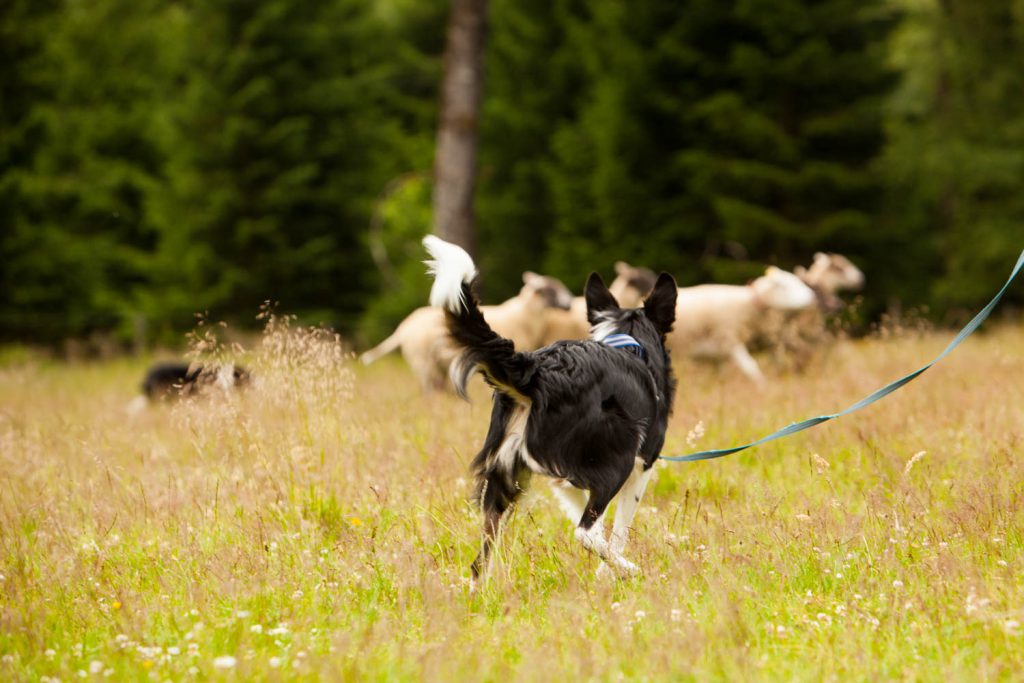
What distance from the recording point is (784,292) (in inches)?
432

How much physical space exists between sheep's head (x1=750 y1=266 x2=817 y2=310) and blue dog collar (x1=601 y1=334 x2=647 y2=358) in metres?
6.35

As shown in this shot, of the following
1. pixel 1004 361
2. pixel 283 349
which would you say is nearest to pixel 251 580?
pixel 283 349

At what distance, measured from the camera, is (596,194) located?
19.3 metres

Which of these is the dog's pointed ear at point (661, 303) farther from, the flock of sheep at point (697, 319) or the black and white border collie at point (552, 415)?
the flock of sheep at point (697, 319)

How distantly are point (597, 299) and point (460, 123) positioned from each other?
8597 mm

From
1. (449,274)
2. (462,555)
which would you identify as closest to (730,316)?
(462,555)

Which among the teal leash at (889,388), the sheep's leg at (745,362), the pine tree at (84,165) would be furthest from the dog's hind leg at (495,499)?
the pine tree at (84,165)

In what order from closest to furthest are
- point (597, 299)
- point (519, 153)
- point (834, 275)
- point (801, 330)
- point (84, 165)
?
point (597, 299)
point (801, 330)
point (834, 275)
point (84, 165)
point (519, 153)

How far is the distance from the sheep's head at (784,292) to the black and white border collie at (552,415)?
663 centimetres

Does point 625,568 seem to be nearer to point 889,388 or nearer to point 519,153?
point 889,388

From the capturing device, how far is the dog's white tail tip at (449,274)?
398 cm

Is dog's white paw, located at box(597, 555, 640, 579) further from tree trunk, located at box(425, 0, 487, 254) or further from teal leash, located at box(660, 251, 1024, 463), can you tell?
tree trunk, located at box(425, 0, 487, 254)

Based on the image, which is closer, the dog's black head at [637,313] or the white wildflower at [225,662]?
the white wildflower at [225,662]

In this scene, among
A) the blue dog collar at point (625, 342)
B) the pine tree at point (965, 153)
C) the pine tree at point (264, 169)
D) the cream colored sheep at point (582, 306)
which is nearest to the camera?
the blue dog collar at point (625, 342)
